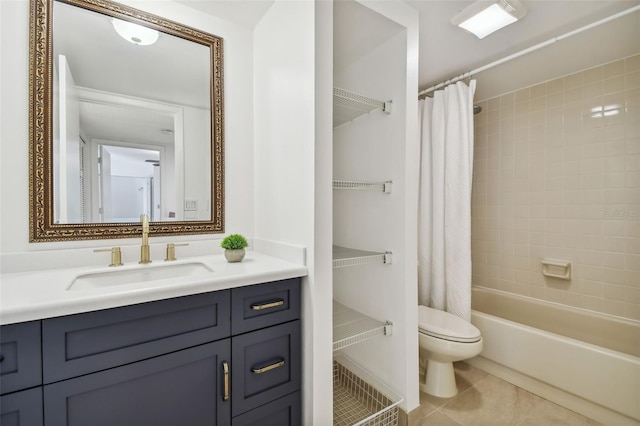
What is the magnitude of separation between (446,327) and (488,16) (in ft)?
5.99

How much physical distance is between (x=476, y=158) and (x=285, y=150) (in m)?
2.24

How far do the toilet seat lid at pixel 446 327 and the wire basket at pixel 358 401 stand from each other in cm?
46

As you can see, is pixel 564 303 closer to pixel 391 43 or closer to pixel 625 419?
pixel 625 419

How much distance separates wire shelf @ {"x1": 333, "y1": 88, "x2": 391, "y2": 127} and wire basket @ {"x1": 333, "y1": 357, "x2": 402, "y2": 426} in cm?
Result: 160

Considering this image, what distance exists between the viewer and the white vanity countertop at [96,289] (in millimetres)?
803

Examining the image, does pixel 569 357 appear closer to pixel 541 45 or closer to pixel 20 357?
pixel 541 45

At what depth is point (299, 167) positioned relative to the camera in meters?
1.36

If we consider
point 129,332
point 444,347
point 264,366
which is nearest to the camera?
point 129,332

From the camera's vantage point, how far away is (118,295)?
0.89 metres

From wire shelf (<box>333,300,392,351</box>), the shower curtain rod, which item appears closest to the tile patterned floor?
wire shelf (<box>333,300,392,351</box>)

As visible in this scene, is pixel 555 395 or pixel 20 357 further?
pixel 555 395

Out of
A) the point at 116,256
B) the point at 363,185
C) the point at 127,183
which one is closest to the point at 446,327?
the point at 363,185

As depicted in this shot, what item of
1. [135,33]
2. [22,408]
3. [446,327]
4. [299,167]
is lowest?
[446,327]

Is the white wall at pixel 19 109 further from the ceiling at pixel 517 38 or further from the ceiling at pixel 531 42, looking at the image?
the ceiling at pixel 531 42
